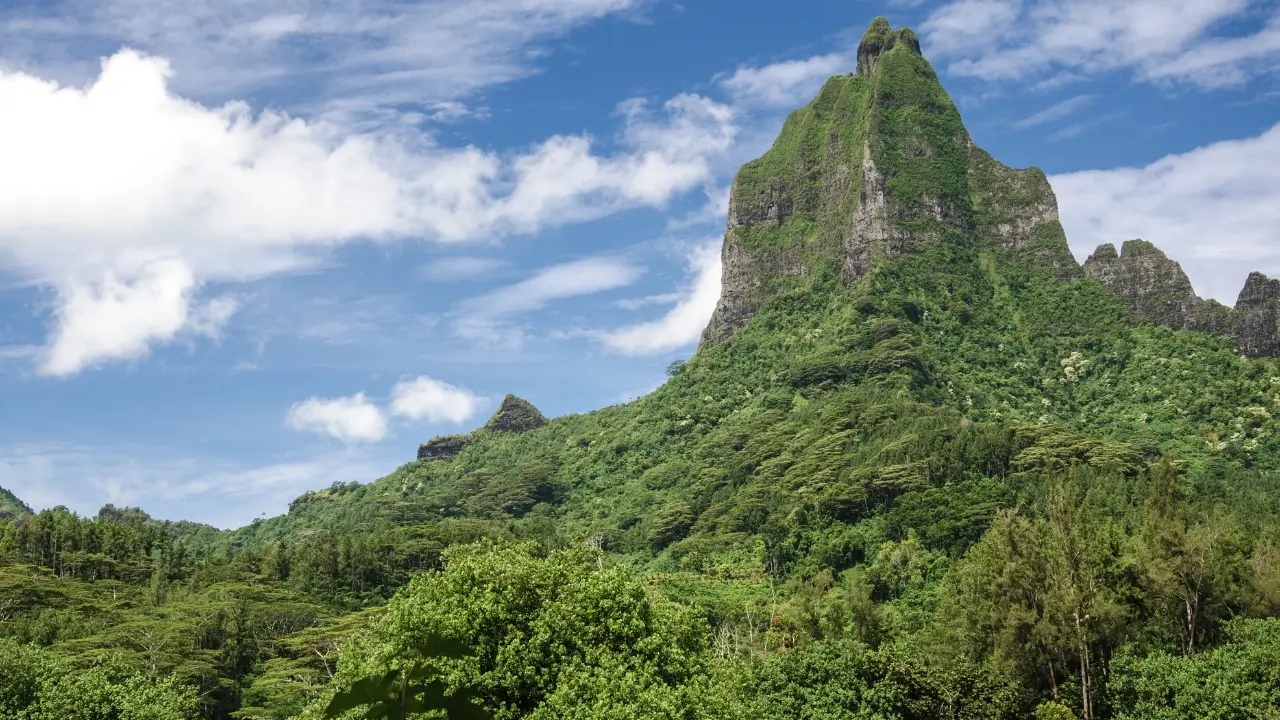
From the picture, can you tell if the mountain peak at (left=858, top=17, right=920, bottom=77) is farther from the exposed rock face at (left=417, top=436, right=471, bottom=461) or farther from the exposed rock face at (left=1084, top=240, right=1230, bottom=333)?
the exposed rock face at (left=417, top=436, right=471, bottom=461)

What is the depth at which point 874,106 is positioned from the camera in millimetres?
180875

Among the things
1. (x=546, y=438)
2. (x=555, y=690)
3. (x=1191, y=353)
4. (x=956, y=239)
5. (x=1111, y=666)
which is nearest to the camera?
(x=555, y=690)

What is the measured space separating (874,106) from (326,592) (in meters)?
131

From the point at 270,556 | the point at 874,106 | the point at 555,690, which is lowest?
the point at 555,690

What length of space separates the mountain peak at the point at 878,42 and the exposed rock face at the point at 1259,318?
81759mm

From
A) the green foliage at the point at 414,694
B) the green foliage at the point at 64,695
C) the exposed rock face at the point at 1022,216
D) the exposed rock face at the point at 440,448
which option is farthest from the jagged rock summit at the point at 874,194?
the green foliage at the point at 414,694

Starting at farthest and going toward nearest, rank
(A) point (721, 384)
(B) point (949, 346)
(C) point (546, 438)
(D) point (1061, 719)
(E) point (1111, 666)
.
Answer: (C) point (546, 438) < (A) point (721, 384) < (B) point (949, 346) < (E) point (1111, 666) < (D) point (1061, 719)

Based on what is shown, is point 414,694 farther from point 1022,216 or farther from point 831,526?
point 1022,216

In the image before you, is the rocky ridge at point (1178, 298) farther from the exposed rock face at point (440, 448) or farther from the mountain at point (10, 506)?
the mountain at point (10, 506)

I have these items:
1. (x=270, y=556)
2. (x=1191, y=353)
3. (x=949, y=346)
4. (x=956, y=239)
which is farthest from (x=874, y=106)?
(x=270, y=556)

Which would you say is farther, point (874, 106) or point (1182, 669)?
point (874, 106)

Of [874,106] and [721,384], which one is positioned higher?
[874,106]

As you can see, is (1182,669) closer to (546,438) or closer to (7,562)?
(7,562)

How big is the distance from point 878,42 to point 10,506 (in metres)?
169
